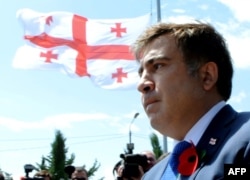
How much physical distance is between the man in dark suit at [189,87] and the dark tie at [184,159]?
0.05 feet

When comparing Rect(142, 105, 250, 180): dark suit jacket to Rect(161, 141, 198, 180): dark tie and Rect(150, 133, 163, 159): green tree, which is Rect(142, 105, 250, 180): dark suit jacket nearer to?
Rect(161, 141, 198, 180): dark tie

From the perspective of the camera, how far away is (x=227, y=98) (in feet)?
7.66

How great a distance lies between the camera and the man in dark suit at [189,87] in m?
2.04

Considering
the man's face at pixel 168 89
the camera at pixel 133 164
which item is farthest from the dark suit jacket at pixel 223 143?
the camera at pixel 133 164

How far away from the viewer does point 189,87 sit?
88.9 inches

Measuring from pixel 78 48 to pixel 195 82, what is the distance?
31.8ft

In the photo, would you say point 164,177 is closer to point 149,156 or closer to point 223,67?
point 223,67

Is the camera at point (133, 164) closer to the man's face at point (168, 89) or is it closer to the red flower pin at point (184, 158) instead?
the man's face at point (168, 89)

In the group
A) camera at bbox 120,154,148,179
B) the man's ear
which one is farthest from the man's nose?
camera at bbox 120,154,148,179

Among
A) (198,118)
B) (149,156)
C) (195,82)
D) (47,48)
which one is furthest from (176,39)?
(47,48)

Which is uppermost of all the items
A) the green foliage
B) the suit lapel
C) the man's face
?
the man's face

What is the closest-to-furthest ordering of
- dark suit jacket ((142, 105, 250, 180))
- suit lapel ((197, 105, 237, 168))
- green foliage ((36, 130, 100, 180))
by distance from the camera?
dark suit jacket ((142, 105, 250, 180)) < suit lapel ((197, 105, 237, 168)) < green foliage ((36, 130, 100, 180))

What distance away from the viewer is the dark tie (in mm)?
1985

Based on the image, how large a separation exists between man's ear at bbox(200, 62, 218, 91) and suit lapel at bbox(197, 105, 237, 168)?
0.18m
